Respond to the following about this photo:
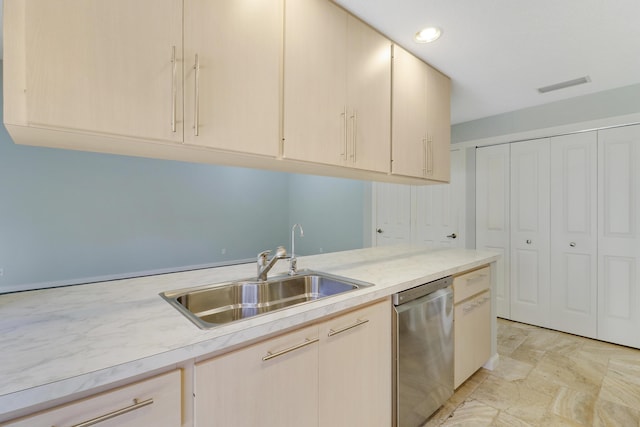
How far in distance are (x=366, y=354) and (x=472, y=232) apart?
2.93 m

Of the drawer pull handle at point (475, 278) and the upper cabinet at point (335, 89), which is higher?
the upper cabinet at point (335, 89)

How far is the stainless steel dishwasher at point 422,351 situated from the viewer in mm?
1485

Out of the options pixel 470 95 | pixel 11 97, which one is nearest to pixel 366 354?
pixel 11 97

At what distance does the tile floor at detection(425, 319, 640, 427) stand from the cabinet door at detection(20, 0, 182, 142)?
220 centimetres

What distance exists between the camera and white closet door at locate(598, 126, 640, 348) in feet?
8.71

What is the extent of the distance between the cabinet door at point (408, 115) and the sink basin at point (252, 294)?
0.93m

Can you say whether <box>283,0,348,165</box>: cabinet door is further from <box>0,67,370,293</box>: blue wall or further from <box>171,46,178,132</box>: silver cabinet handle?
<box>0,67,370,293</box>: blue wall

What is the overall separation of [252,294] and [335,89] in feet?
4.03

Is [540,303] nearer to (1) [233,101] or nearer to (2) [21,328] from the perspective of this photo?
(1) [233,101]

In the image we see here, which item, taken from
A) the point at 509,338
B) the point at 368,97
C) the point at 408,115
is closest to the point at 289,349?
the point at 368,97

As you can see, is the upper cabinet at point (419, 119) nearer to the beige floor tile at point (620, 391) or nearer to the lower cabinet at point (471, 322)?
the lower cabinet at point (471, 322)

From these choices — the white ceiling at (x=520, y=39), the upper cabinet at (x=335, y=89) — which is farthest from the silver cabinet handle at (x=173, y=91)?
the white ceiling at (x=520, y=39)

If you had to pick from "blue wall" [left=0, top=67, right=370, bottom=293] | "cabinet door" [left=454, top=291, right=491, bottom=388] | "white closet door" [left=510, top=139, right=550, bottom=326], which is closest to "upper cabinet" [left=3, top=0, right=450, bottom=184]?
"cabinet door" [left=454, top=291, right=491, bottom=388]

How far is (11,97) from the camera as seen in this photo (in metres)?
0.85
